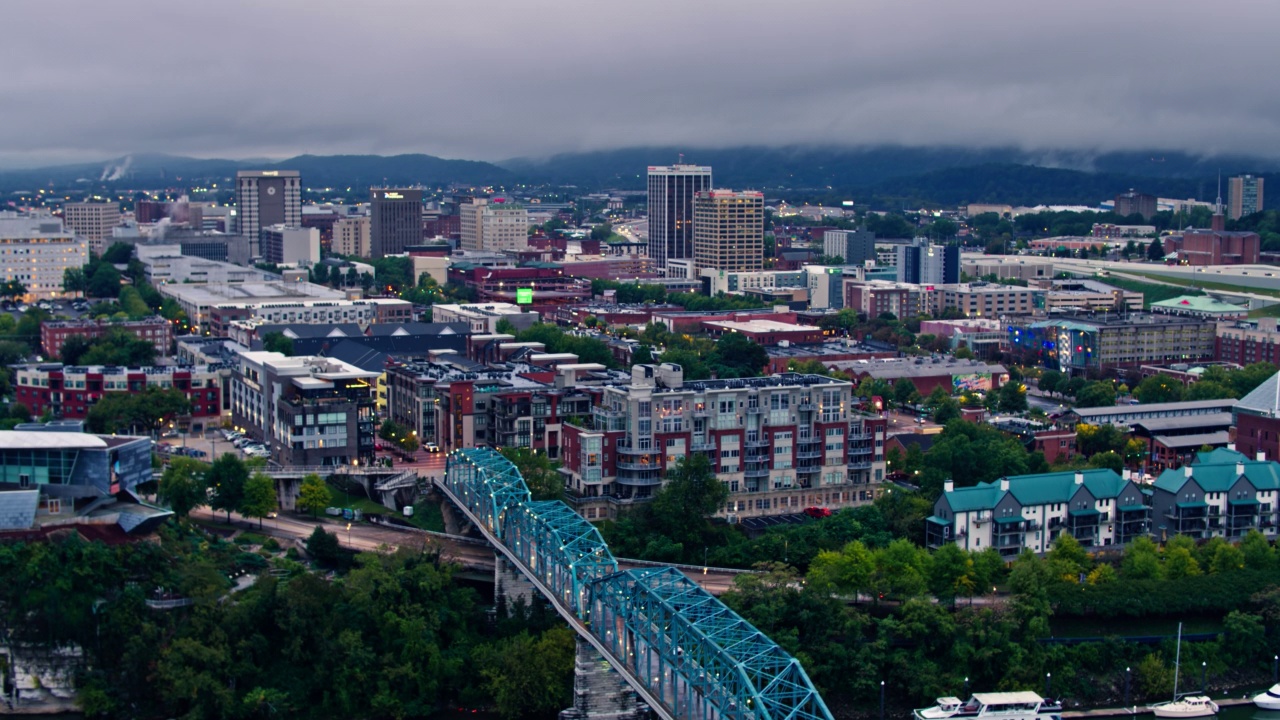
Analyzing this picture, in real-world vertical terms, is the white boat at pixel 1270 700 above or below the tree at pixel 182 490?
below

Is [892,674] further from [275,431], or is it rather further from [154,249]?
[154,249]

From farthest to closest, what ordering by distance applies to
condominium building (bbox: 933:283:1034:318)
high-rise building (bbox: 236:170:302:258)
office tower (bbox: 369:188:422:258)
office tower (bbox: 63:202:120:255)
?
office tower (bbox: 63:202:120:255) < high-rise building (bbox: 236:170:302:258) < office tower (bbox: 369:188:422:258) < condominium building (bbox: 933:283:1034:318)

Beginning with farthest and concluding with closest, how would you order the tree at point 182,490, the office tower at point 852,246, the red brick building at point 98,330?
the office tower at point 852,246 → the red brick building at point 98,330 → the tree at point 182,490

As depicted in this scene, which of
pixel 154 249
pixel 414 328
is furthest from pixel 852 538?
pixel 154 249

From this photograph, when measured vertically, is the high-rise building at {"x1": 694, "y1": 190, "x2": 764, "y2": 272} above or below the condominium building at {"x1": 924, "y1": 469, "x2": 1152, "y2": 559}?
above

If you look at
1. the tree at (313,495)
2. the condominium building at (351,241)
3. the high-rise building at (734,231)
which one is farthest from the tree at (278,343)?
the condominium building at (351,241)

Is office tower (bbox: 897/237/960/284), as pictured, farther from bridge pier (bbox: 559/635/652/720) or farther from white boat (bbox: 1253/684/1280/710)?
bridge pier (bbox: 559/635/652/720)

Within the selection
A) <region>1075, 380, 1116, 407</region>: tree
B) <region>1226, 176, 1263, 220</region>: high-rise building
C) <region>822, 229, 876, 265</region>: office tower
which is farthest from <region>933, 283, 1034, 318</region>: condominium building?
<region>1226, 176, 1263, 220</region>: high-rise building

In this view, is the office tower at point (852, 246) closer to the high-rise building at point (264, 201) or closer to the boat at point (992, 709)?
the high-rise building at point (264, 201)
